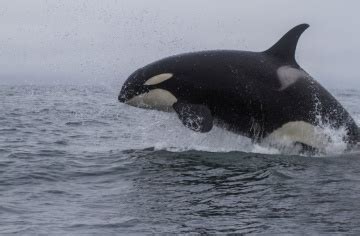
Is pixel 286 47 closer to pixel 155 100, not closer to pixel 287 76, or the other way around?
pixel 287 76

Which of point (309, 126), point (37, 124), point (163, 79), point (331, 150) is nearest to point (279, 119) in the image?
point (309, 126)

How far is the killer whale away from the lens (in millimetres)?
11062

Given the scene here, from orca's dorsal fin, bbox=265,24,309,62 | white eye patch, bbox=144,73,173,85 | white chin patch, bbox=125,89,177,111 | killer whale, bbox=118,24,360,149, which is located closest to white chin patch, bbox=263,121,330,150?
killer whale, bbox=118,24,360,149

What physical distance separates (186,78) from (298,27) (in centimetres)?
243

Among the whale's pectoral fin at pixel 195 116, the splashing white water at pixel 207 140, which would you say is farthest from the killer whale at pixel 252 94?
the splashing white water at pixel 207 140

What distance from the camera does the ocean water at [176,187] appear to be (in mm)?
7004

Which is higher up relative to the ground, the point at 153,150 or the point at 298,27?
the point at 298,27

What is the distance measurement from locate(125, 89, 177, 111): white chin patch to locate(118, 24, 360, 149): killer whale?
21 mm

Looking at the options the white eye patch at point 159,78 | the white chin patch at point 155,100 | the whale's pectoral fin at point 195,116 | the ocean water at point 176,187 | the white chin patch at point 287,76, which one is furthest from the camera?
the white chin patch at point 155,100

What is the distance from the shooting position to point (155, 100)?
11727mm

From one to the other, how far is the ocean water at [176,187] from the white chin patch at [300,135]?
30cm

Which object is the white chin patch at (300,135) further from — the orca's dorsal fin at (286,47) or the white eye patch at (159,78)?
the white eye patch at (159,78)

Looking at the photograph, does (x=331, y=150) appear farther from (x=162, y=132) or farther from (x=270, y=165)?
(x=162, y=132)

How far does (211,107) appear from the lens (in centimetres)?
1132
